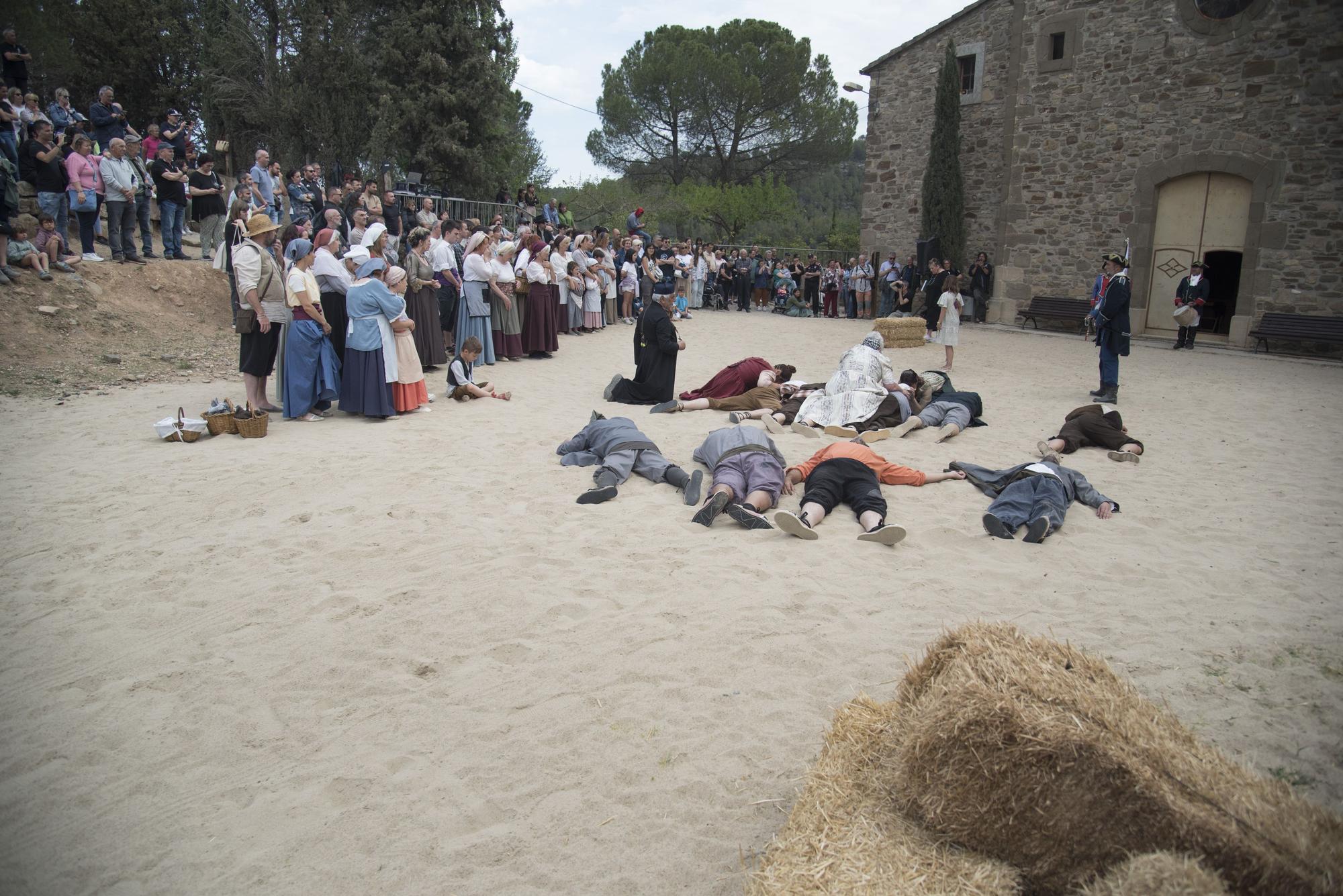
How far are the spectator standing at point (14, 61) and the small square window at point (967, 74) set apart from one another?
19133mm

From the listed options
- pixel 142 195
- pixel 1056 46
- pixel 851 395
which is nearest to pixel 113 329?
pixel 142 195

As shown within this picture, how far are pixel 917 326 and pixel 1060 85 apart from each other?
22.8ft

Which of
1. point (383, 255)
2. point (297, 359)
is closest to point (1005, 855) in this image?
point (297, 359)

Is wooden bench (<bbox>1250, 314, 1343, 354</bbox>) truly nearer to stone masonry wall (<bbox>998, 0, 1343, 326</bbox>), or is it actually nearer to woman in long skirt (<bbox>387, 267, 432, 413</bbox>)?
stone masonry wall (<bbox>998, 0, 1343, 326</bbox>)

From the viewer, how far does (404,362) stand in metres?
8.65

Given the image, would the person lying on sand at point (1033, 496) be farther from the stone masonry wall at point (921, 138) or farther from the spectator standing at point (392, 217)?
the stone masonry wall at point (921, 138)

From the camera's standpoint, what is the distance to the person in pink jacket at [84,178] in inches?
430

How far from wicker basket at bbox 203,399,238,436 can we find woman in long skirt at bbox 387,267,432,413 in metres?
1.53

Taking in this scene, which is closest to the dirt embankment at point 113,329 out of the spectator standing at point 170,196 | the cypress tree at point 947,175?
the spectator standing at point 170,196

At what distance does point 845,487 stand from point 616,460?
1.78m

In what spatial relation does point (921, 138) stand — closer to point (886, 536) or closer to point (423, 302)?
point (423, 302)

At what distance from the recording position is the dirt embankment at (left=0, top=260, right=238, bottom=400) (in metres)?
9.58

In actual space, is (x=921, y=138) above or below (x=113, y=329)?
above

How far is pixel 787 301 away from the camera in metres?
24.2
